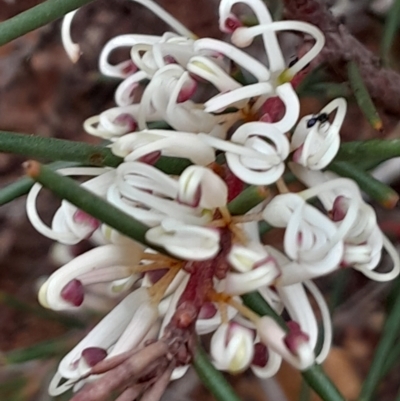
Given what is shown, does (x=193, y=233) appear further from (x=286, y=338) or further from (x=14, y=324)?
(x=14, y=324)

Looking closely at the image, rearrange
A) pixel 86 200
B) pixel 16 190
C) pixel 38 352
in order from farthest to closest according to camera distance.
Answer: pixel 38 352 → pixel 16 190 → pixel 86 200

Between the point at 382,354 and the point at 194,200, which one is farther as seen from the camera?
the point at 382,354

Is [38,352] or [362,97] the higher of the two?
[362,97]

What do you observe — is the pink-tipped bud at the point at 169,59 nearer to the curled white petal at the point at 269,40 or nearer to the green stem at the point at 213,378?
the curled white petal at the point at 269,40

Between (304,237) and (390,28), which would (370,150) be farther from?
(390,28)

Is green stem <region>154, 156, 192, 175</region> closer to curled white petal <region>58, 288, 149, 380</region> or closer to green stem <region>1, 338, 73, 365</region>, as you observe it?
curled white petal <region>58, 288, 149, 380</region>

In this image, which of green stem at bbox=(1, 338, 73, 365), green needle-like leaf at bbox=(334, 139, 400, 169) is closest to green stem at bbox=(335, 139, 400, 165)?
green needle-like leaf at bbox=(334, 139, 400, 169)

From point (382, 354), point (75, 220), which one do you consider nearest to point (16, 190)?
point (75, 220)
